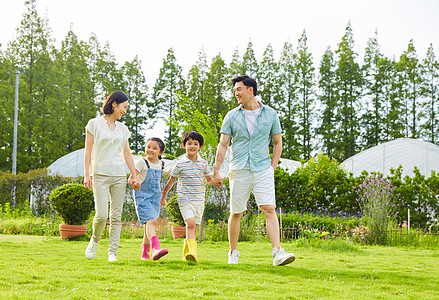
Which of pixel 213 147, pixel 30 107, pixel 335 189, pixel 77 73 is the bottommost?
pixel 335 189

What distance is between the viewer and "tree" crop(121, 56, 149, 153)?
107ft

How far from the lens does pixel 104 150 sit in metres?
4.37

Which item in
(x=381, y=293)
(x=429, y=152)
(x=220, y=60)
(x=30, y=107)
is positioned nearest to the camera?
(x=381, y=293)

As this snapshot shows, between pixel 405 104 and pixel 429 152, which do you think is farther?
pixel 405 104

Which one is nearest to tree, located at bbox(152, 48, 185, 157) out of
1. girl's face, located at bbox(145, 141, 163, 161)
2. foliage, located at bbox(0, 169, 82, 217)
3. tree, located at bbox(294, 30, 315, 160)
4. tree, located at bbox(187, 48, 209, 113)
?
tree, located at bbox(187, 48, 209, 113)

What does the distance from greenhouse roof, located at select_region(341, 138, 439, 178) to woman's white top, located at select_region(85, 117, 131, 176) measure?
15.4 metres

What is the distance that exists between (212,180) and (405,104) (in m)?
28.5

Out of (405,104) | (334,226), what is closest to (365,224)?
(334,226)

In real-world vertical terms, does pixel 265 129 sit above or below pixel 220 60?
below

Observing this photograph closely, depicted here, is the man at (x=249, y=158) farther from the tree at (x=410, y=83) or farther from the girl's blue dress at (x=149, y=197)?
the tree at (x=410, y=83)

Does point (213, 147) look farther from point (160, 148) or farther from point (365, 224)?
point (160, 148)

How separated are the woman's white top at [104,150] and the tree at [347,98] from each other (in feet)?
91.1

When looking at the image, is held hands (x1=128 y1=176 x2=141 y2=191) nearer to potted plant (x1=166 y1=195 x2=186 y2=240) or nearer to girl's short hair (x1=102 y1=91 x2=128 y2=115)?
girl's short hair (x1=102 y1=91 x2=128 y2=115)

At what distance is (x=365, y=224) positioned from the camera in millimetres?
9344
